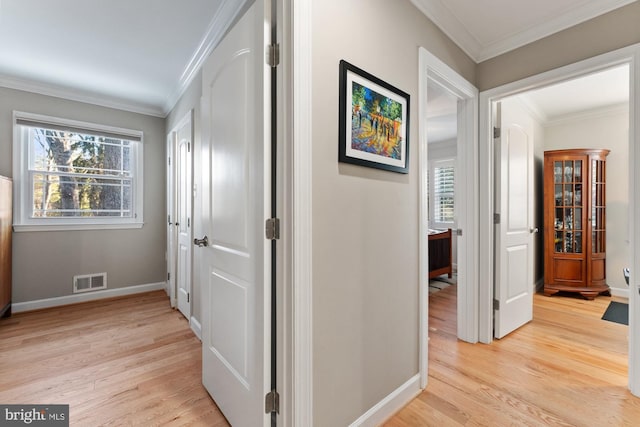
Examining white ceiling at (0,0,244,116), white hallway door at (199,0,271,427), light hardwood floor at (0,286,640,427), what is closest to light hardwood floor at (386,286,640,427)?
light hardwood floor at (0,286,640,427)

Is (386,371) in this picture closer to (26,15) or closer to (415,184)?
(415,184)

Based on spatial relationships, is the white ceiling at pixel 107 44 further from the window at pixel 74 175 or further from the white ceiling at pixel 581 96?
the white ceiling at pixel 581 96

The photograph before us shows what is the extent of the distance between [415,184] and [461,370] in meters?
1.39

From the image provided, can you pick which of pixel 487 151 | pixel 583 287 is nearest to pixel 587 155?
pixel 583 287

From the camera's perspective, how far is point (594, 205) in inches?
145

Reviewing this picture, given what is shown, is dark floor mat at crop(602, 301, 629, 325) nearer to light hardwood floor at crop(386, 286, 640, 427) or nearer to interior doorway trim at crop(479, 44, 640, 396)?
light hardwood floor at crop(386, 286, 640, 427)

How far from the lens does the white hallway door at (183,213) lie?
2779 millimetres

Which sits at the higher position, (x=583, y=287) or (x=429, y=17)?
(x=429, y=17)

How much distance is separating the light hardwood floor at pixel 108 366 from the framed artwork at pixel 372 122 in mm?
1638

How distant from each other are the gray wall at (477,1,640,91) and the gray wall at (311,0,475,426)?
93 centimetres

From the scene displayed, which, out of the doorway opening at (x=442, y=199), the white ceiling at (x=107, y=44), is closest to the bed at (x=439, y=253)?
the doorway opening at (x=442, y=199)

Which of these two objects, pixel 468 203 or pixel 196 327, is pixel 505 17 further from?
pixel 196 327

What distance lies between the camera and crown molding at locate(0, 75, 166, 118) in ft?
9.84

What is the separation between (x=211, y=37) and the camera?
2.27 metres
